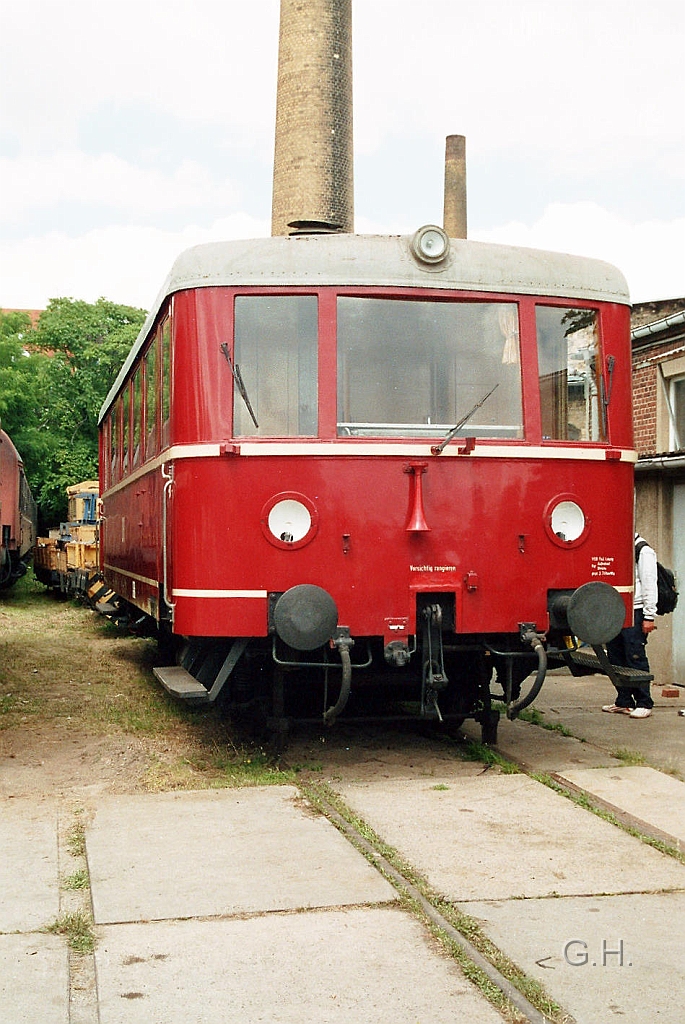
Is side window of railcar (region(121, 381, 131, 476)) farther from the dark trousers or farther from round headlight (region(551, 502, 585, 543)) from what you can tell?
round headlight (region(551, 502, 585, 543))

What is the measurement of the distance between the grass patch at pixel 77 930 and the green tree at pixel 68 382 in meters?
34.7

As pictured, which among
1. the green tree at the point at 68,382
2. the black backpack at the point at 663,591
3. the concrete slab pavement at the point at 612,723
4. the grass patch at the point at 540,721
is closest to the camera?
the concrete slab pavement at the point at 612,723

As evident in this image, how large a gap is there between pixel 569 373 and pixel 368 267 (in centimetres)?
143

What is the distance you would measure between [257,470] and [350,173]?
23297 millimetres

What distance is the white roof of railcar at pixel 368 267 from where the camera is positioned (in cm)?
720

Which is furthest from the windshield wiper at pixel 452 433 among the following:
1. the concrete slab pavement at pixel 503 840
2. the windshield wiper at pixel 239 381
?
the concrete slab pavement at pixel 503 840

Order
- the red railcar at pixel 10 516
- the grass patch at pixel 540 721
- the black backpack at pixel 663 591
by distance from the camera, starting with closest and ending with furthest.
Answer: the grass patch at pixel 540 721 → the black backpack at pixel 663 591 → the red railcar at pixel 10 516

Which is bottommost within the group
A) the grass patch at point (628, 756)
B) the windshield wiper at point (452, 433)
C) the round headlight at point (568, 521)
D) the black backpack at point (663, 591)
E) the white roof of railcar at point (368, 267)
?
the grass patch at point (628, 756)

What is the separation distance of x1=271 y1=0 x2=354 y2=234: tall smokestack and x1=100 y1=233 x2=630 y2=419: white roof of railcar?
70.5ft

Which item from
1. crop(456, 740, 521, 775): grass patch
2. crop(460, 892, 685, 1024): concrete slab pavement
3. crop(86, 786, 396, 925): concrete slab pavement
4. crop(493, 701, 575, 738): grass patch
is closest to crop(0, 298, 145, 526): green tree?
crop(493, 701, 575, 738): grass patch

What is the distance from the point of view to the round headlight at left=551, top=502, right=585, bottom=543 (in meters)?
7.33

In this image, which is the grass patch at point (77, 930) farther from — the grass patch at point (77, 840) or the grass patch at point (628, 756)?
the grass patch at point (628, 756)

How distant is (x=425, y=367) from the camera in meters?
7.28

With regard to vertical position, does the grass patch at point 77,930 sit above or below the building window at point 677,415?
below
